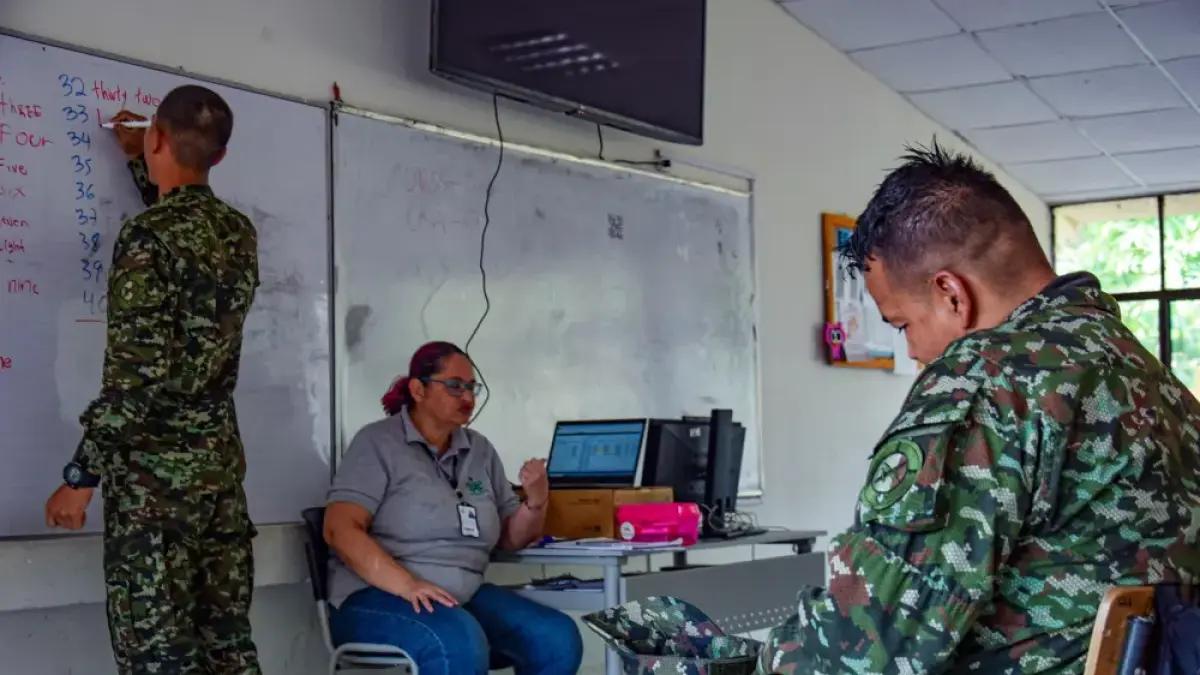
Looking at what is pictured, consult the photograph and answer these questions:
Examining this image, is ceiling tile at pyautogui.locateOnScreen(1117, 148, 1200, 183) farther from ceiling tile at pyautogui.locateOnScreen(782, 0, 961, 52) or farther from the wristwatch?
the wristwatch

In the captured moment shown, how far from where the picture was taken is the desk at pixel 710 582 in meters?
3.31

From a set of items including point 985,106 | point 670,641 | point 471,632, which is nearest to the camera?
point 670,641

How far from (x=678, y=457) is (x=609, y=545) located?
60cm

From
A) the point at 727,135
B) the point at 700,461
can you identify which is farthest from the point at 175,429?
the point at 727,135

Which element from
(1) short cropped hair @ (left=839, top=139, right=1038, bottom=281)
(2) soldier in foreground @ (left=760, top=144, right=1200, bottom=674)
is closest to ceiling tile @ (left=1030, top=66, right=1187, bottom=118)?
(1) short cropped hair @ (left=839, top=139, right=1038, bottom=281)

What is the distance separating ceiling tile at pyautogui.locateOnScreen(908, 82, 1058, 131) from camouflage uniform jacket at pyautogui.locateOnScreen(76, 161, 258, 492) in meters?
4.59

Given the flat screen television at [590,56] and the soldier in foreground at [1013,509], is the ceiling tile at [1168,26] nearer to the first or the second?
the flat screen television at [590,56]

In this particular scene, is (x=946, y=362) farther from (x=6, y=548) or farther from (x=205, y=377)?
(x=6, y=548)

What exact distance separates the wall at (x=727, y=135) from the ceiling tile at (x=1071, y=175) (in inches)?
5.7

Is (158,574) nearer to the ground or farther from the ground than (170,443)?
nearer to the ground

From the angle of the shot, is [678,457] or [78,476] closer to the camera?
[78,476]

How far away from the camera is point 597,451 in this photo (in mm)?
3912

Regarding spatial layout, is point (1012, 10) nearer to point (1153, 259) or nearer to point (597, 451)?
point (597, 451)

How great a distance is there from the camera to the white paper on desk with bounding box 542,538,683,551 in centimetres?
335
